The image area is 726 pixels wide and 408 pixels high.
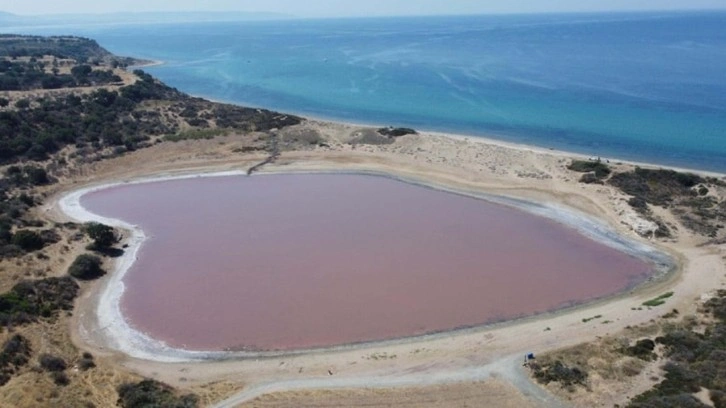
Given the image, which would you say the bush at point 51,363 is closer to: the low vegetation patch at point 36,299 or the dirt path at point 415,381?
the low vegetation patch at point 36,299

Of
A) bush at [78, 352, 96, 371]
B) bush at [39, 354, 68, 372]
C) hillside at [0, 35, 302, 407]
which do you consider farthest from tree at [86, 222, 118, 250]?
bush at [39, 354, 68, 372]

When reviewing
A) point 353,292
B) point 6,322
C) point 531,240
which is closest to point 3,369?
point 6,322

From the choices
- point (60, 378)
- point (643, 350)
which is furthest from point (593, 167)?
point (60, 378)

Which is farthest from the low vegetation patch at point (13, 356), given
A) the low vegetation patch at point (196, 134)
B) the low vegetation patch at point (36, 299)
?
the low vegetation patch at point (196, 134)

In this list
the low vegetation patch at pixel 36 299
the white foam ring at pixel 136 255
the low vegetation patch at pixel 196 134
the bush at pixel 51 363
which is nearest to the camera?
the bush at pixel 51 363

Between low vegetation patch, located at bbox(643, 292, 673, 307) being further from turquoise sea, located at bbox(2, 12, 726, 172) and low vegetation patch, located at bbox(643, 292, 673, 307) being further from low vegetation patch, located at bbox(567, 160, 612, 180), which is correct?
turquoise sea, located at bbox(2, 12, 726, 172)

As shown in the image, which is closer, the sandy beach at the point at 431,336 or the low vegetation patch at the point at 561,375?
the low vegetation patch at the point at 561,375

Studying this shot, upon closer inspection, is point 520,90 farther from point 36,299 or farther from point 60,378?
point 60,378
